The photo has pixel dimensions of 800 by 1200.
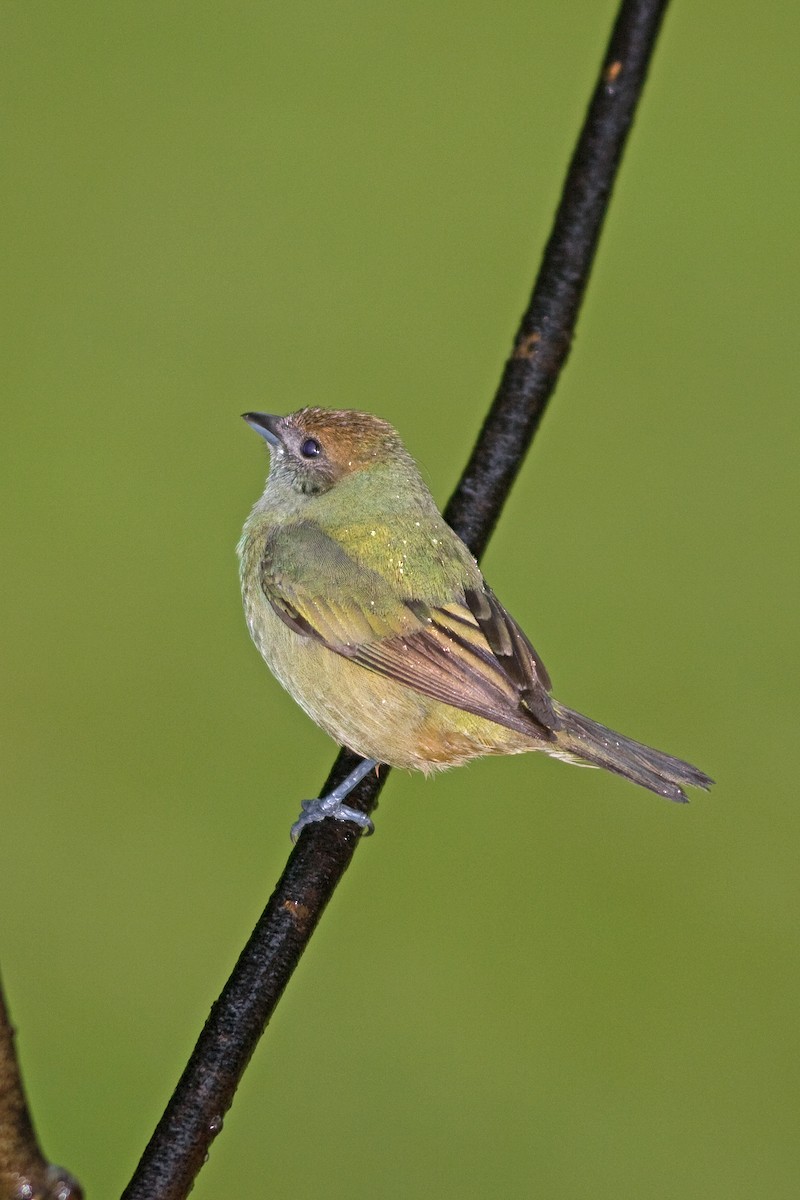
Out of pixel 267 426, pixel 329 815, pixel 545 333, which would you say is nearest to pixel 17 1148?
pixel 329 815

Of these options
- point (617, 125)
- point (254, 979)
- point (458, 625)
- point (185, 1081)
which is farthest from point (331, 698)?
point (617, 125)

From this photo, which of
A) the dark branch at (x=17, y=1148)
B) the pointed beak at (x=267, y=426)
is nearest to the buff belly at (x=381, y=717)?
the pointed beak at (x=267, y=426)

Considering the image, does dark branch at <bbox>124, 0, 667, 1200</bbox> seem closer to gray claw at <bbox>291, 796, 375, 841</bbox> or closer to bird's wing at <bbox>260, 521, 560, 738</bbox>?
gray claw at <bbox>291, 796, 375, 841</bbox>

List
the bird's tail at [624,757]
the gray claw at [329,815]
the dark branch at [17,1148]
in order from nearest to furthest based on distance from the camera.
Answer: the dark branch at [17,1148], the bird's tail at [624,757], the gray claw at [329,815]

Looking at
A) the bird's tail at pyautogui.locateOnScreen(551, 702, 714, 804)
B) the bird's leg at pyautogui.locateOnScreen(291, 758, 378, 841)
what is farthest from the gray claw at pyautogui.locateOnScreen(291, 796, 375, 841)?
the bird's tail at pyautogui.locateOnScreen(551, 702, 714, 804)

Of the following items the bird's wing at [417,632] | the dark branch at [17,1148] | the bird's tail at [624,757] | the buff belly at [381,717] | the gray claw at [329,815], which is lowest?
the dark branch at [17,1148]

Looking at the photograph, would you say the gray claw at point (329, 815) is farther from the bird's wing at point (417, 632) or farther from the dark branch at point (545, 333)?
the bird's wing at point (417, 632)

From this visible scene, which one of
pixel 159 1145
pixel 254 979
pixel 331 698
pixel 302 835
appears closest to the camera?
pixel 159 1145

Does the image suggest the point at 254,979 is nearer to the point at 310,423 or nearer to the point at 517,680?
the point at 517,680
